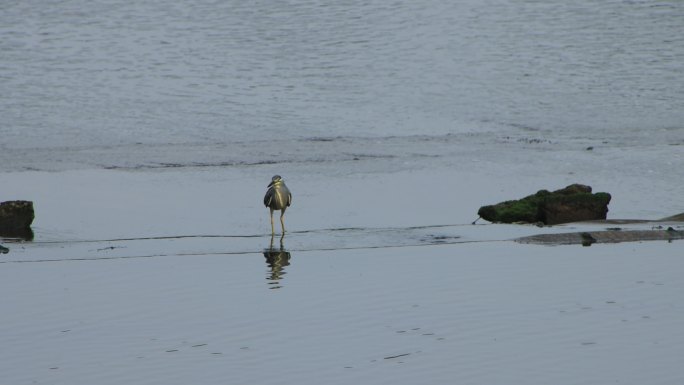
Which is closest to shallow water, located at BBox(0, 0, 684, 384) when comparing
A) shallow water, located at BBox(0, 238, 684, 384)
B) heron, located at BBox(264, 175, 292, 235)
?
shallow water, located at BBox(0, 238, 684, 384)

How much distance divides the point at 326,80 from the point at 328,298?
16.9 metres

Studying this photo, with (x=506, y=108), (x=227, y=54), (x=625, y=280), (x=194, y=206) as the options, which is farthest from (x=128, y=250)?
(x=227, y=54)

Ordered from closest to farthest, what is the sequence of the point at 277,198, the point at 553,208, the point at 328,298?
the point at 328,298 < the point at 553,208 < the point at 277,198

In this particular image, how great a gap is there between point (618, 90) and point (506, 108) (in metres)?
2.83

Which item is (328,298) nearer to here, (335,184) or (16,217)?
(16,217)

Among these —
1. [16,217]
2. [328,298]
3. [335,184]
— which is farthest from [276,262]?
[335,184]

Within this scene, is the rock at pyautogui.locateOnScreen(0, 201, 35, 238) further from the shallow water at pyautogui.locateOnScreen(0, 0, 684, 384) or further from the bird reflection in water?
the bird reflection in water

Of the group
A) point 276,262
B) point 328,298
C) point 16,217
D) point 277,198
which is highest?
point 277,198

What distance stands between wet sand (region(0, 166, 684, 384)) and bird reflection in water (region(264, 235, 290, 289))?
0.04m

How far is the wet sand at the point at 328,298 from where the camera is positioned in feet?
28.4

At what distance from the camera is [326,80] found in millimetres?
27109

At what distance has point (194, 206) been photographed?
1565 centimetres

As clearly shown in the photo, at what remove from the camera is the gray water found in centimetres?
2114

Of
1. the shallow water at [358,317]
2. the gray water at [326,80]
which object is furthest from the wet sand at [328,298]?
the gray water at [326,80]
